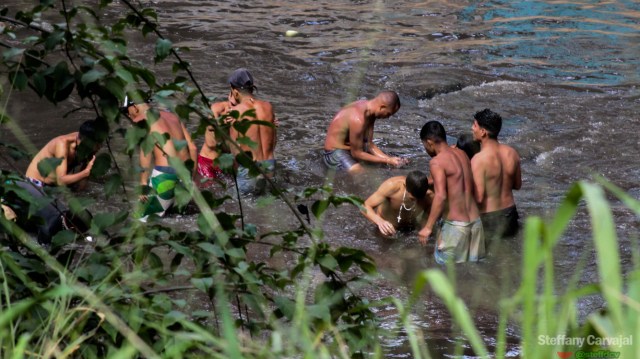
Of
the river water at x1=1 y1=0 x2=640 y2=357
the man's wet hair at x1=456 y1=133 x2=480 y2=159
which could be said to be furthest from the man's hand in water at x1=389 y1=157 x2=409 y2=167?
the man's wet hair at x1=456 y1=133 x2=480 y2=159

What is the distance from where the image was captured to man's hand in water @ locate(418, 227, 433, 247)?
7.77 meters

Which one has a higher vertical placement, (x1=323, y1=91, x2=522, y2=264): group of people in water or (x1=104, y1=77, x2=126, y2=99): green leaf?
(x1=104, y1=77, x2=126, y2=99): green leaf

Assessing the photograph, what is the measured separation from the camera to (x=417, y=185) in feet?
25.5

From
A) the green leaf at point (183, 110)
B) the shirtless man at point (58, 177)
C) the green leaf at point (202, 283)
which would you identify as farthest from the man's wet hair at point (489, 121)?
the green leaf at point (202, 283)

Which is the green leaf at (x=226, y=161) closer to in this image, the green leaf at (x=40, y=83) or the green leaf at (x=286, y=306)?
the green leaf at (x=286, y=306)

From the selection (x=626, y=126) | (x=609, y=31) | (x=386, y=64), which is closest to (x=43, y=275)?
(x=626, y=126)

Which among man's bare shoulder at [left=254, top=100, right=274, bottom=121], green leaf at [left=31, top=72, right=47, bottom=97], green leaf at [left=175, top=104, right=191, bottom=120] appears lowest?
man's bare shoulder at [left=254, top=100, right=274, bottom=121]

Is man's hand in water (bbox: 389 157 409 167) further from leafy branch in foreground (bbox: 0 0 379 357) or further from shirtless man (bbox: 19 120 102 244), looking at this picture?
leafy branch in foreground (bbox: 0 0 379 357)

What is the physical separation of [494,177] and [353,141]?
2.26 metres

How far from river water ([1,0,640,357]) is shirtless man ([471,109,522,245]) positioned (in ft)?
0.93

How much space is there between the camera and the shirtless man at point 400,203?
25.6 feet

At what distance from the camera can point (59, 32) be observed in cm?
330

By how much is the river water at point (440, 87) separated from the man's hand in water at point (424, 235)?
124mm

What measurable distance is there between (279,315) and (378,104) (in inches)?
250
